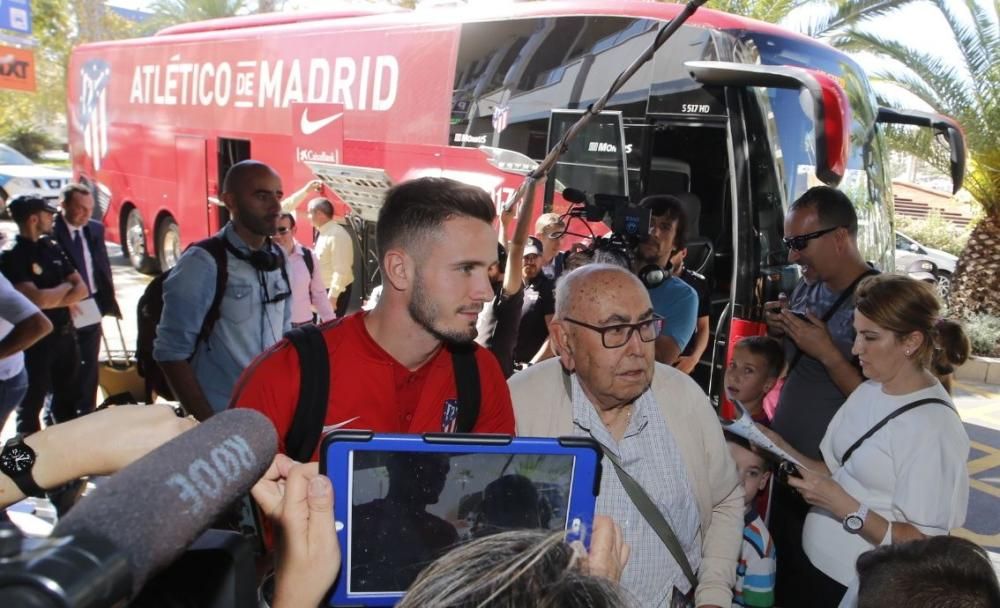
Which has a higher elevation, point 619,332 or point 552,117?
point 552,117

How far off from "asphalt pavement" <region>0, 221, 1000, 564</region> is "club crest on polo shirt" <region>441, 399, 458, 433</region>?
155 inches

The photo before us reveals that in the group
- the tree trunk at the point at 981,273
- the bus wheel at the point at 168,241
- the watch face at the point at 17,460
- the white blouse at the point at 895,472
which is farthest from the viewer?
the bus wheel at the point at 168,241

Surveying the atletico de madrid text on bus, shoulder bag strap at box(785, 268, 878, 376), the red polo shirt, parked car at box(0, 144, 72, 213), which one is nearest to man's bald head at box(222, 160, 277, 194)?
the red polo shirt

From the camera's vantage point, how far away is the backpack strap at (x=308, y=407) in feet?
6.10

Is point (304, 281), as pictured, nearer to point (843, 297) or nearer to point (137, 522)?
point (843, 297)

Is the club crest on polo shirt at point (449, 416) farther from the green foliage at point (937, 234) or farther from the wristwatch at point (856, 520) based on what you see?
the green foliage at point (937, 234)

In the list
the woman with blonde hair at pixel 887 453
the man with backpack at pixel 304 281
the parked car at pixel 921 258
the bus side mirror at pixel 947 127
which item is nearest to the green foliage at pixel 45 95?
the man with backpack at pixel 304 281

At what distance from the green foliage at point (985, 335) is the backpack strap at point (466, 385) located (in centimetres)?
1024

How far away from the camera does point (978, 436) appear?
7.73 meters

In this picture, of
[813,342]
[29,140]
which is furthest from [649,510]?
[29,140]

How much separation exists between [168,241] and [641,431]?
38.2 ft

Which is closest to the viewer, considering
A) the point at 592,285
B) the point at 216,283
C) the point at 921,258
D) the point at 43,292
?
the point at 592,285

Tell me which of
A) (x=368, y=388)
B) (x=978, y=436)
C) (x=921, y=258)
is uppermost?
(x=368, y=388)

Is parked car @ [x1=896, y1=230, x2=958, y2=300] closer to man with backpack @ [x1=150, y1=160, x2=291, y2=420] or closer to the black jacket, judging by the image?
the black jacket
